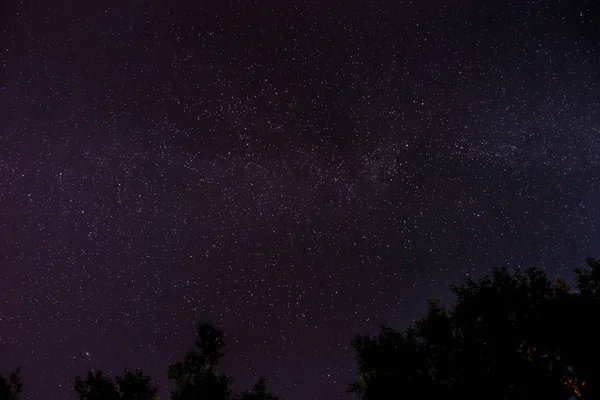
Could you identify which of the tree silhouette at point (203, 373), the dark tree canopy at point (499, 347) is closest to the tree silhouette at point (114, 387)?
the tree silhouette at point (203, 373)

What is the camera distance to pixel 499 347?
17.8 meters

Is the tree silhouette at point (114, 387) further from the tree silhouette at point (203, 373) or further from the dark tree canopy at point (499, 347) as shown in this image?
the dark tree canopy at point (499, 347)

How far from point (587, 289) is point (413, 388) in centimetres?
742

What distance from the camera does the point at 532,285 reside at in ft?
61.8

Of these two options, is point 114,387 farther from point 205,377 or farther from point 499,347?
point 499,347

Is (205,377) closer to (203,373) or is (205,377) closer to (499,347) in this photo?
(203,373)

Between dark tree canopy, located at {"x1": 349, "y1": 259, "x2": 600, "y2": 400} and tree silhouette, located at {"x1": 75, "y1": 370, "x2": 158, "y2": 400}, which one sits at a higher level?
tree silhouette, located at {"x1": 75, "y1": 370, "x2": 158, "y2": 400}

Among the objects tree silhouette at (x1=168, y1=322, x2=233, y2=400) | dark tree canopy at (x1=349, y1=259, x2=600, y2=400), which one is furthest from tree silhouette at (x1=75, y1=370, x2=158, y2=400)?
dark tree canopy at (x1=349, y1=259, x2=600, y2=400)

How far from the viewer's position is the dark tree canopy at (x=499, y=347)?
17078 mm

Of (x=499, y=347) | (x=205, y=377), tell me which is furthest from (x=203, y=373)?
(x=499, y=347)

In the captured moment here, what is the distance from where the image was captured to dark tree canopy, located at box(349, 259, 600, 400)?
17078 millimetres

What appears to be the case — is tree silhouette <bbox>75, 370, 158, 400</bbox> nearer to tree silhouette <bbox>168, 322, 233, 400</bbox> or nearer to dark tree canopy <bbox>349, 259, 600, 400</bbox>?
tree silhouette <bbox>168, 322, 233, 400</bbox>

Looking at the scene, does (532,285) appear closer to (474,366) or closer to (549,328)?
(549,328)

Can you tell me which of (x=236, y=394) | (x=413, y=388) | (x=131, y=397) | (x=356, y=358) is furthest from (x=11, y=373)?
(x=413, y=388)
